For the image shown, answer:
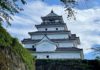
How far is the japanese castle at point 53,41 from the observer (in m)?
39.8

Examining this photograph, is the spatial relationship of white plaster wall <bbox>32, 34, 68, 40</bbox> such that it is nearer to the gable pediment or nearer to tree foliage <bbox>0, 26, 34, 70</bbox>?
the gable pediment

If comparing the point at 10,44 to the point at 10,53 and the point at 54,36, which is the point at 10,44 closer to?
the point at 10,53

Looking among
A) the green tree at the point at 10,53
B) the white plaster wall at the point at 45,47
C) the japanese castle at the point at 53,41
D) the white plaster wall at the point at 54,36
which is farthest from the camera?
the white plaster wall at the point at 54,36

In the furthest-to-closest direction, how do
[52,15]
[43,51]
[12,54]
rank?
1. [52,15]
2. [43,51]
3. [12,54]

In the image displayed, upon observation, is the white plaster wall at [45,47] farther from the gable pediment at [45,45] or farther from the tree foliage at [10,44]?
the tree foliage at [10,44]

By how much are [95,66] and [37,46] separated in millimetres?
14446

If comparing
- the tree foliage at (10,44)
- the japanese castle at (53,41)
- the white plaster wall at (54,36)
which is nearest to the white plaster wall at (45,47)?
the japanese castle at (53,41)

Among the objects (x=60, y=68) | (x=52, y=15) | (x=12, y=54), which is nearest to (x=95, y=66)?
(x=60, y=68)

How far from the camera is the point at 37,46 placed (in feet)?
134

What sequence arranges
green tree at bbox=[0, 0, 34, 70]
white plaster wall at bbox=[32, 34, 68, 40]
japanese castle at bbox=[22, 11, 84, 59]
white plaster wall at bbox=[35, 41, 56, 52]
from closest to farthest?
green tree at bbox=[0, 0, 34, 70] < japanese castle at bbox=[22, 11, 84, 59] < white plaster wall at bbox=[35, 41, 56, 52] < white plaster wall at bbox=[32, 34, 68, 40]

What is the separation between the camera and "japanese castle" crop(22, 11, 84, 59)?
39.8 m

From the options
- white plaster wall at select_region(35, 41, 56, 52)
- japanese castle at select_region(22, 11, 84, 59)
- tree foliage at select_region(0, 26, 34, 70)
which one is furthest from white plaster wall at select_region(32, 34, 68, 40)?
tree foliage at select_region(0, 26, 34, 70)

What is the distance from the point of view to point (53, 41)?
1655 inches

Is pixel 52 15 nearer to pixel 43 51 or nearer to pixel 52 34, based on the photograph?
pixel 52 34
